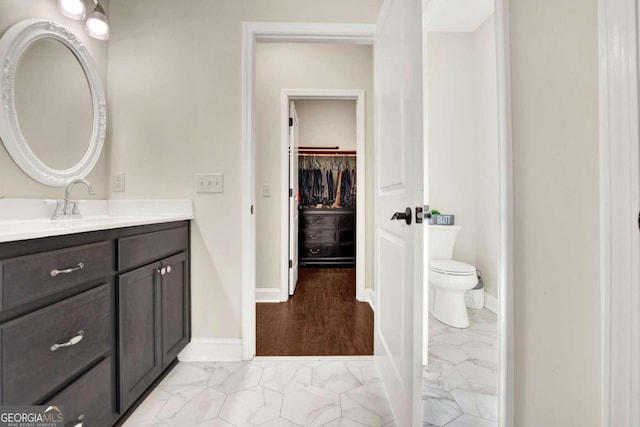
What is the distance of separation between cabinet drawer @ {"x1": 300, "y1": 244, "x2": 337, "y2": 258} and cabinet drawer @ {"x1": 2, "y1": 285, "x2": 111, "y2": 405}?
3373 mm

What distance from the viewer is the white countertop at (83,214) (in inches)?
36.2

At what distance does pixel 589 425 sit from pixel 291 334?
1.82 meters

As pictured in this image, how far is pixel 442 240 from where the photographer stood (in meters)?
2.64

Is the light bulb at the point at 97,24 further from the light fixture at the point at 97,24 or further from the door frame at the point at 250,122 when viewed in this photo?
the door frame at the point at 250,122

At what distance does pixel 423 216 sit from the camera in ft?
3.42

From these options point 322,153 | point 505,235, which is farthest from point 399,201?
point 322,153

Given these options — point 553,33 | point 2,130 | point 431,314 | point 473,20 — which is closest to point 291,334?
point 431,314

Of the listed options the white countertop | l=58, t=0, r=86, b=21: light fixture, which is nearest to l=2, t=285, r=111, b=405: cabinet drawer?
the white countertop

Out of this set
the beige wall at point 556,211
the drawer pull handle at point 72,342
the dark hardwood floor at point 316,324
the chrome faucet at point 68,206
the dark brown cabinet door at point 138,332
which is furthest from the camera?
the dark hardwood floor at point 316,324

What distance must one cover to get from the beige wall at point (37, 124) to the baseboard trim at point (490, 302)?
313cm

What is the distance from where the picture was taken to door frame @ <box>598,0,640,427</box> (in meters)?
0.50

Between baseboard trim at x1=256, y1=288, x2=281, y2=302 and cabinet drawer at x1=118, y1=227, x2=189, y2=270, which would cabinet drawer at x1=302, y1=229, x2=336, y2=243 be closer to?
baseboard trim at x1=256, y1=288, x2=281, y2=302

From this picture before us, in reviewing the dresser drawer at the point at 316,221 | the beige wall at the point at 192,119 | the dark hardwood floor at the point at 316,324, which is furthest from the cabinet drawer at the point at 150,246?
the dresser drawer at the point at 316,221

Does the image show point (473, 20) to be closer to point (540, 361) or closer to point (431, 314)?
point (431, 314)
